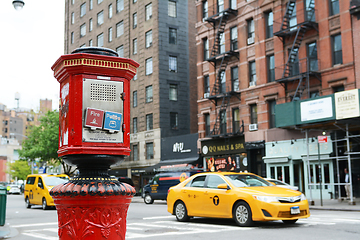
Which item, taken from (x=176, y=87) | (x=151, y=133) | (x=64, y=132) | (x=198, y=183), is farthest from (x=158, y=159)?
(x=64, y=132)

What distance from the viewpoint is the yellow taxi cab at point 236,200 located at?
35.8 ft

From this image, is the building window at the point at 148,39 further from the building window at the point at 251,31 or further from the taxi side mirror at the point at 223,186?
the taxi side mirror at the point at 223,186

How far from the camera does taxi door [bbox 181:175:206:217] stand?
12683 millimetres

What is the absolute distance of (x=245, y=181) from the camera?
1227cm

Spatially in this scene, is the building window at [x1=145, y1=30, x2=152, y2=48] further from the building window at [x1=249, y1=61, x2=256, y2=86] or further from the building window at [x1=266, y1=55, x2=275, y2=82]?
the building window at [x1=266, y1=55, x2=275, y2=82]

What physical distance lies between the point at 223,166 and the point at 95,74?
30.1 m

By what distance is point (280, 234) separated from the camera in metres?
9.82

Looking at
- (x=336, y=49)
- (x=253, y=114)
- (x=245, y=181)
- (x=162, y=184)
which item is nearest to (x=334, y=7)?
(x=336, y=49)

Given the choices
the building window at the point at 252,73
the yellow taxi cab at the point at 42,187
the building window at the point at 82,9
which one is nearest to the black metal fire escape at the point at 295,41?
the building window at the point at 252,73

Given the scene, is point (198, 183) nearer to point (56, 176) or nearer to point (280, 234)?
point (280, 234)

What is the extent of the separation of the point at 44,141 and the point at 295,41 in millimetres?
30731

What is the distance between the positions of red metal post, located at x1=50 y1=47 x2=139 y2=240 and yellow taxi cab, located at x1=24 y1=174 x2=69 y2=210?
65.3 feet

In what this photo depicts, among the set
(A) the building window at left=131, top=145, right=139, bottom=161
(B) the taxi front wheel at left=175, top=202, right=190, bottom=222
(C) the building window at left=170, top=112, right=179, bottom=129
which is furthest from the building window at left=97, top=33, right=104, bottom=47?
(B) the taxi front wheel at left=175, top=202, right=190, bottom=222

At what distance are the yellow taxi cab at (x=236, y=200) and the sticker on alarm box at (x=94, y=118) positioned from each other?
803 cm
